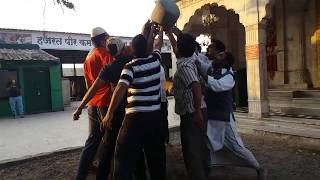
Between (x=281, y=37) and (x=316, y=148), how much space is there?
732cm

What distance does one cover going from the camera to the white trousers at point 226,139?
15.2 feet

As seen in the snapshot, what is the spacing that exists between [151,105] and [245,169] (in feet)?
7.17

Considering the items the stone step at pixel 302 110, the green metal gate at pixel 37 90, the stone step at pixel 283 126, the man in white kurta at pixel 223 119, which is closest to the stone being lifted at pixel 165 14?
the man in white kurta at pixel 223 119

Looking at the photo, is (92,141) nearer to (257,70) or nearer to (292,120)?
(292,120)

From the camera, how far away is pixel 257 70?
32.2 feet

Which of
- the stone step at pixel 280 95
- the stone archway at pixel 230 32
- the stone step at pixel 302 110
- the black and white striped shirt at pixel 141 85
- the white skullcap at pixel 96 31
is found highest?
the stone archway at pixel 230 32

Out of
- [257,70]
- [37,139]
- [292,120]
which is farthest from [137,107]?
[37,139]

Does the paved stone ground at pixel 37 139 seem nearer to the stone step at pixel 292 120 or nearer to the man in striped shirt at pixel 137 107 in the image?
the stone step at pixel 292 120

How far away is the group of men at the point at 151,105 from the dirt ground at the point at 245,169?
0.69 metres

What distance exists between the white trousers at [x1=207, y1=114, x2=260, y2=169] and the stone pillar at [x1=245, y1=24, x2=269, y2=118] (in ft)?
17.3

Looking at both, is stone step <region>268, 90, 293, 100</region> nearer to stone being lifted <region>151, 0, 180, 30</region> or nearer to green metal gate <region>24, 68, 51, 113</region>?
stone being lifted <region>151, 0, 180, 30</region>

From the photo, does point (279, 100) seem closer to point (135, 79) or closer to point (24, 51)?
point (135, 79)

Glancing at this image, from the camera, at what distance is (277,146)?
7.24 metres

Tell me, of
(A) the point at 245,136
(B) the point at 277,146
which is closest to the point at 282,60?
(A) the point at 245,136
